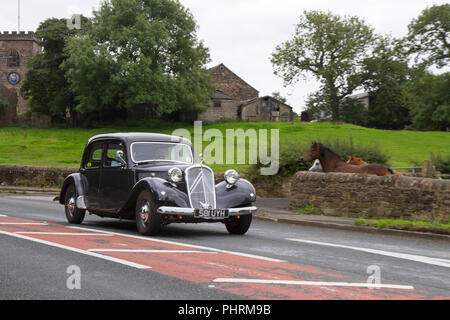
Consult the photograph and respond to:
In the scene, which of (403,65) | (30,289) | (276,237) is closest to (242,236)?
(276,237)

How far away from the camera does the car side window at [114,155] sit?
1240cm

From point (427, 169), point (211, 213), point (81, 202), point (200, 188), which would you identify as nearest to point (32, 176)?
point (81, 202)

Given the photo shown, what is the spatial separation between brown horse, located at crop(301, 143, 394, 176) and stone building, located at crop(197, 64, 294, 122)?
52.6 m

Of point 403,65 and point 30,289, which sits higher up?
point 403,65

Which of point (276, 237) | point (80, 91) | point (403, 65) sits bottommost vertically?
point (276, 237)

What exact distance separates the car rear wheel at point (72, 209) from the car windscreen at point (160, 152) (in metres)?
2.09

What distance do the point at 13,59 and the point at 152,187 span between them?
90365 mm

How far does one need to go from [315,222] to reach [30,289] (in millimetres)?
9136

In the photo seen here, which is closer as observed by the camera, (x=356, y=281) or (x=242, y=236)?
(x=356, y=281)

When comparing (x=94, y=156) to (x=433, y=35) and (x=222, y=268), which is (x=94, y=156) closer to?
(x=222, y=268)

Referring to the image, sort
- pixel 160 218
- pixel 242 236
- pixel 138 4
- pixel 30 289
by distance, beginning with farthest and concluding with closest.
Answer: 1. pixel 138 4
2. pixel 242 236
3. pixel 160 218
4. pixel 30 289
